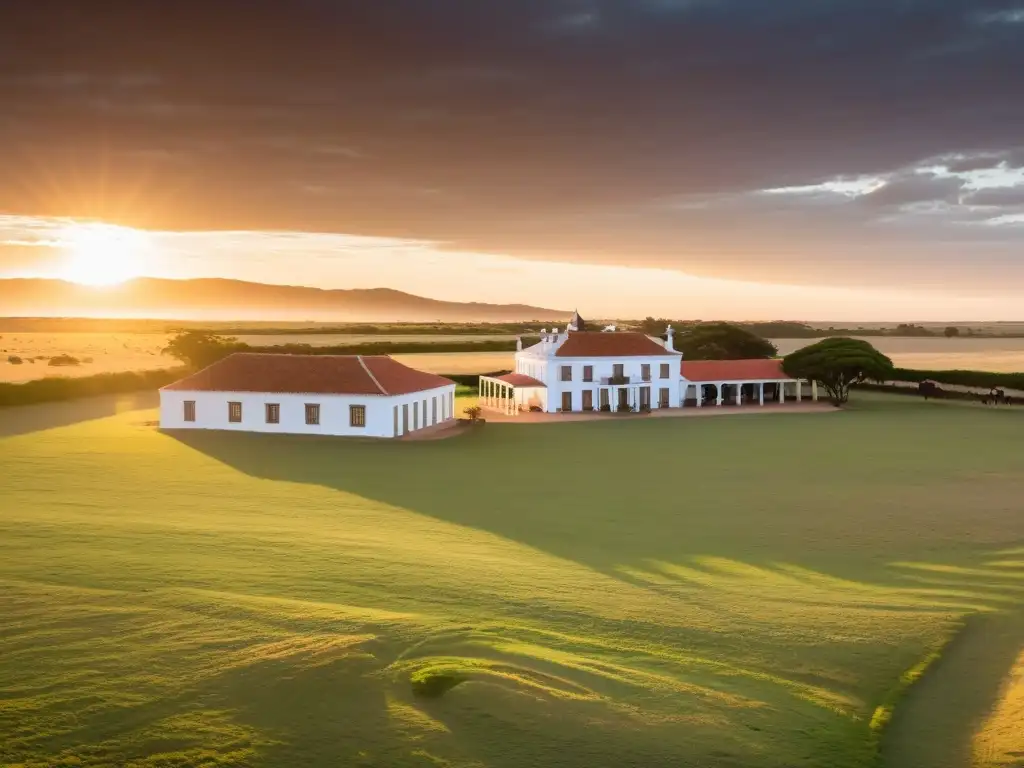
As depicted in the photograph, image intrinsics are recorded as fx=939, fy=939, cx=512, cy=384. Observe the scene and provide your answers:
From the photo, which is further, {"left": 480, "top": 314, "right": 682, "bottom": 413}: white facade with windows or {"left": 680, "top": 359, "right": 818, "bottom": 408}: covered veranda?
{"left": 680, "top": 359, "right": 818, "bottom": 408}: covered veranda

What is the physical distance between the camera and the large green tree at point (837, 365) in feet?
224

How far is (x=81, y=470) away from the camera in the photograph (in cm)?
3453

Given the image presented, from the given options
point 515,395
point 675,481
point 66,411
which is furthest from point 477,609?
point 66,411

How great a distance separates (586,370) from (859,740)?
180 ft

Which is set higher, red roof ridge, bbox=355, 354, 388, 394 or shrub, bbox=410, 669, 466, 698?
red roof ridge, bbox=355, 354, 388, 394

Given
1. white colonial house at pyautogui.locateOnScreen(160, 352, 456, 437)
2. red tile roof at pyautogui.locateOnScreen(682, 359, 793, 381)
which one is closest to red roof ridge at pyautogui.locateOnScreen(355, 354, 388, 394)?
white colonial house at pyautogui.locateOnScreen(160, 352, 456, 437)

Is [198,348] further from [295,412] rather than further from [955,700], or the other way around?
[955,700]

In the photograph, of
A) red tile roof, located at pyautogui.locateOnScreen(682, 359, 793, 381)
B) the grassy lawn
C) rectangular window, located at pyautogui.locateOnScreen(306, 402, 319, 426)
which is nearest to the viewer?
the grassy lawn

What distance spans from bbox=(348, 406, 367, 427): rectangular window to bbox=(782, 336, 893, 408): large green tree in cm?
3543

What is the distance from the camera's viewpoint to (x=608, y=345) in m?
67.8

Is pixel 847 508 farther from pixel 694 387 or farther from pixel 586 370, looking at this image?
pixel 694 387

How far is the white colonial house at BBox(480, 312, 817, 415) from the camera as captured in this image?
215 ft

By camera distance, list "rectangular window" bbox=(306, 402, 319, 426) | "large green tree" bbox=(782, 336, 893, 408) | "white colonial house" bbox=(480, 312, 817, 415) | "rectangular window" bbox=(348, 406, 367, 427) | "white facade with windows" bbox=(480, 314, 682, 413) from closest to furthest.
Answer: "rectangular window" bbox=(348, 406, 367, 427) < "rectangular window" bbox=(306, 402, 319, 426) < "white facade with windows" bbox=(480, 314, 682, 413) < "white colonial house" bbox=(480, 312, 817, 415) < "large green tree" bbox=(782, 336, 893, 408)

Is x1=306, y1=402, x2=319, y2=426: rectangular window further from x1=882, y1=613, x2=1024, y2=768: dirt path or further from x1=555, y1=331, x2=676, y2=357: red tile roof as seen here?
x1=882, y1=613, x2=1024, y2=768: dirt path
